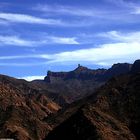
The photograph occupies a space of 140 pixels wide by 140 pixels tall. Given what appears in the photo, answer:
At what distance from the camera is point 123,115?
13312cm

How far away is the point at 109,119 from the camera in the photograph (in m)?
130

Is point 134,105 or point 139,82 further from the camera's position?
point 139,82

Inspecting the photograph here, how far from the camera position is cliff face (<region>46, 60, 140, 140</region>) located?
12356 cm

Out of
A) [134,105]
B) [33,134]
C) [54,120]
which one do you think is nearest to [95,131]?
[134,105]

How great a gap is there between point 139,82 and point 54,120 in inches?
2359

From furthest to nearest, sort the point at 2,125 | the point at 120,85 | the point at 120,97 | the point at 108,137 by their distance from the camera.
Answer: the point at 2,125 → the point at 120,85 → the point at 120,97 → the point at 108,137

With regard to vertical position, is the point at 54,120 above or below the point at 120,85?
below

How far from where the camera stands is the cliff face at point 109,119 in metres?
124

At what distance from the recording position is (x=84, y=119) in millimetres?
131000

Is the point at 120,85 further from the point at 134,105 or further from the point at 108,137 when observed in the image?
the point at 108,137

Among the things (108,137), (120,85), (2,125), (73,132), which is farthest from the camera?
(2,125)

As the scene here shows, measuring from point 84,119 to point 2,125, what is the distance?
5674 cm

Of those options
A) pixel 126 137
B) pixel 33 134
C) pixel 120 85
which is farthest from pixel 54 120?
pixel 126 137

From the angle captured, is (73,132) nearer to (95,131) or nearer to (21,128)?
(95,131)
